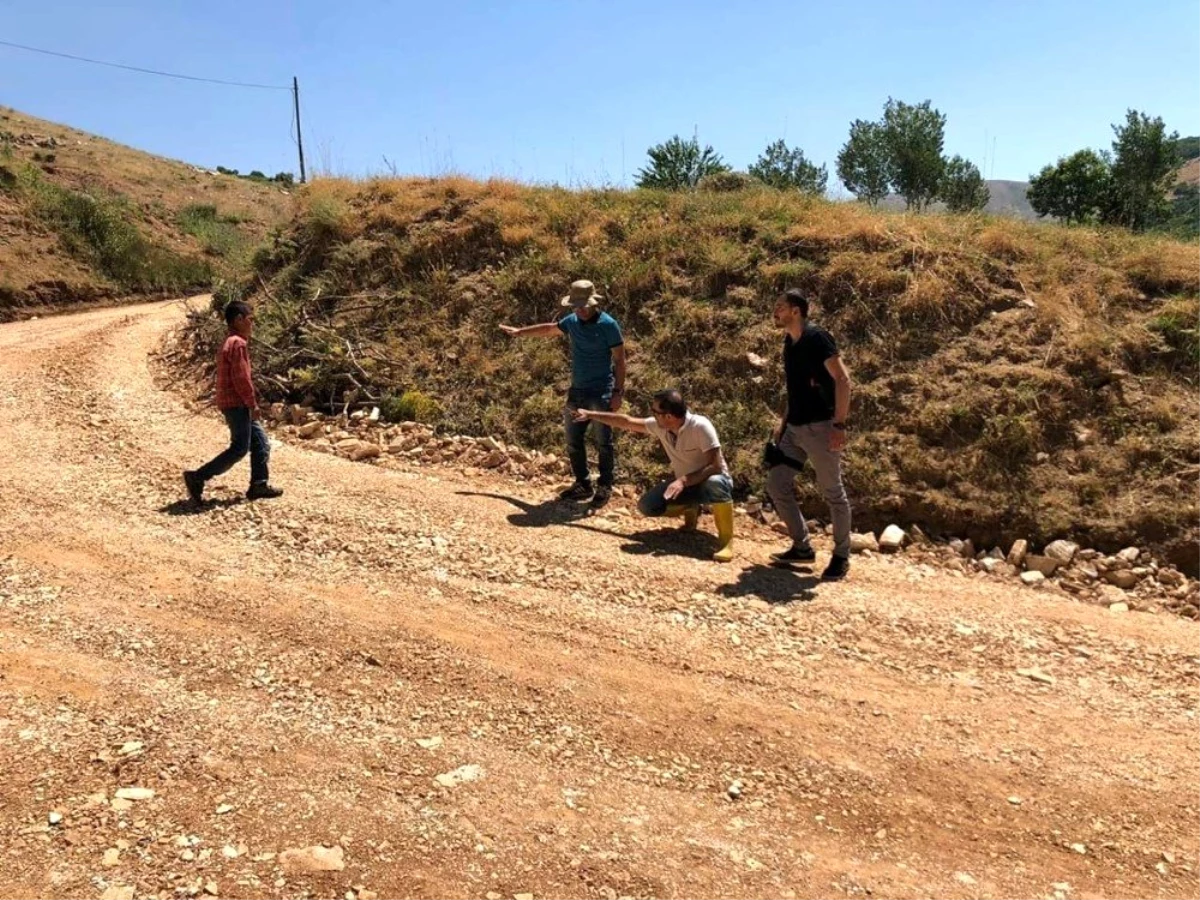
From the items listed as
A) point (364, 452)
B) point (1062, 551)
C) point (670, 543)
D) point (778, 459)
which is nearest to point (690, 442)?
point (778, 459)

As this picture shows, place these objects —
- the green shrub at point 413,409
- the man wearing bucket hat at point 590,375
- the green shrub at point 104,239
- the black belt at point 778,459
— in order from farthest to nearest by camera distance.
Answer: the green shrub at point 104,239 → the green shrub at point 413,409 → the man wearing bucket hat at point 590,375 → the black belt at point 778,459

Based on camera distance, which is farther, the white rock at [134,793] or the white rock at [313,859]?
the white rock at [134,793]

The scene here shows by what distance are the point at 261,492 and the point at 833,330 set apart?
20.4 ft

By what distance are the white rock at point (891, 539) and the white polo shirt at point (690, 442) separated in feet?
5.31

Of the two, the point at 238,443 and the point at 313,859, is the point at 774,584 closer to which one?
the point at 313,859

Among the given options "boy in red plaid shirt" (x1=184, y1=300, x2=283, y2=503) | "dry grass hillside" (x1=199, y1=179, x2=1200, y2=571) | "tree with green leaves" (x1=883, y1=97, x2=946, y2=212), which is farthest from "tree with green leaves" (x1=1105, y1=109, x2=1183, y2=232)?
"boy in red plaid shirt" (x1=184, y1=300, x2=283, y2=503)

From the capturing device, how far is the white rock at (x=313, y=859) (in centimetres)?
304

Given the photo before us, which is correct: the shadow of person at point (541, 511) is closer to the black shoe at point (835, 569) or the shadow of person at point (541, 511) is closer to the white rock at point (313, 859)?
the black shoe at point (835, 569)

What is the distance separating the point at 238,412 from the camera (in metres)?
6.65

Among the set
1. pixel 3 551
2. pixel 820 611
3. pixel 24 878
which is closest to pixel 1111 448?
pixel 820 611

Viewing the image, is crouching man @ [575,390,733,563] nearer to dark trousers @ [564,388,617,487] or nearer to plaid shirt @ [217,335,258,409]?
dark trousers @ [564,388,617,487]

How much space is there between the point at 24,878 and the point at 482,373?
7.30 meters

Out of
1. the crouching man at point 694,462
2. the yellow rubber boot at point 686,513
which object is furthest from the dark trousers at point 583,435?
the yellow rubber boot at point 686,513

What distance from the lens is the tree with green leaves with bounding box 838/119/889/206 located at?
2281 cm
